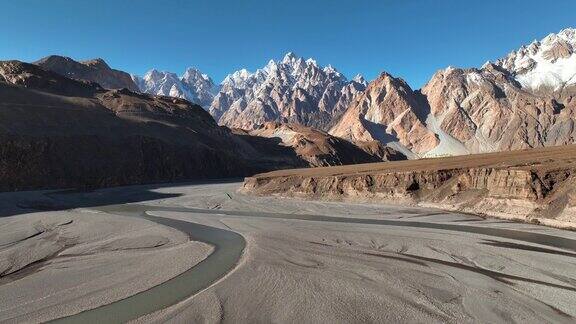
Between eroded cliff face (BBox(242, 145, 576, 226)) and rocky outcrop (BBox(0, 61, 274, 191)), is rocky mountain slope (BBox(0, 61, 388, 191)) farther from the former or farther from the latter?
eroded cliff face (BBox(242, 145, 576, 226))

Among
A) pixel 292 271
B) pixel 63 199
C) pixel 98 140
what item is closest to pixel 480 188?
pixel 292 271

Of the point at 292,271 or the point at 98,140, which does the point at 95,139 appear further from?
the point at 292,271

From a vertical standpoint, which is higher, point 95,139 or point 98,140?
point 95,139

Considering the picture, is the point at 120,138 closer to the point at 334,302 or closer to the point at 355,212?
the point at 355,212

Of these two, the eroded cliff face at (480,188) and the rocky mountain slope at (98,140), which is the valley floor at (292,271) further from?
the rocky mountain slope at (98,140)

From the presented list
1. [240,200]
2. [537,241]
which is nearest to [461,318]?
[537,241]

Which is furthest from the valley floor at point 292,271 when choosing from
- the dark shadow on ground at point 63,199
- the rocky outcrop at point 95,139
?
the rocky outcrop at point 95,139

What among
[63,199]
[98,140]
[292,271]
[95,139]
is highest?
[95,139]
